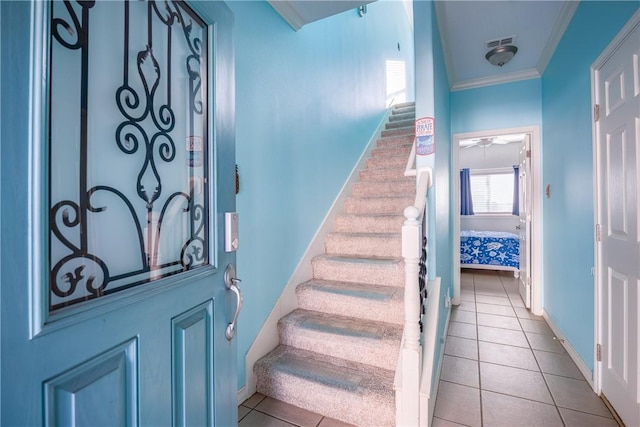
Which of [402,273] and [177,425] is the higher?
[402,273]

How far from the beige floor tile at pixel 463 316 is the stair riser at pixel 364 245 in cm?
143

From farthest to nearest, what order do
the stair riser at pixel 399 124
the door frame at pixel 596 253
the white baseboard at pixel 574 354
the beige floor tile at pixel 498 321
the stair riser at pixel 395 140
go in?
the stair riser at pixel 399 124 → the stair riser at pixel 395 140 → the beige floor tile at pixel 498 321 → the white baseboard at pixel 574 354 → the door frame at pixel 596 253

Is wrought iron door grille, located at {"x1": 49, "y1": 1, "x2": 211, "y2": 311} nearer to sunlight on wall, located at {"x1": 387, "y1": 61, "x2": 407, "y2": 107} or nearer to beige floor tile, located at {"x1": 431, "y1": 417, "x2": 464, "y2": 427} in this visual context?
beige floor tile, located at {"x1": 431, "y1": 417, "x2": 464, "y2": 427}

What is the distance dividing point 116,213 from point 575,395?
275 cm

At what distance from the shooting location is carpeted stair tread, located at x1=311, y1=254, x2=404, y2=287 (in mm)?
2164

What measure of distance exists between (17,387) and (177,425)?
0.47 metres

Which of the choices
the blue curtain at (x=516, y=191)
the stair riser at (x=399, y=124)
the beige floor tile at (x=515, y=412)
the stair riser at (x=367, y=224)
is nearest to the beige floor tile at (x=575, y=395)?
the beige floor tile at (x=515, y=412)

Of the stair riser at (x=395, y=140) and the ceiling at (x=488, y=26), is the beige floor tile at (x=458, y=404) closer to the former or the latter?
the stair riser at (x=395, y=140)

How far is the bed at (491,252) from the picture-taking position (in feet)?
16.8

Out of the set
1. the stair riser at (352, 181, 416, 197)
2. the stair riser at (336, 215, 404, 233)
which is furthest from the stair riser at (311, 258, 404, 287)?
the stair riser at (352, 181, 416, 197)

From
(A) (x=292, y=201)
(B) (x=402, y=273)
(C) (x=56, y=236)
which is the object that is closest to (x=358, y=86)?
(A) (x=292, y=201)

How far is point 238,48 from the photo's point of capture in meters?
1.70

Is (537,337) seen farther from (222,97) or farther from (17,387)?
(17,387)

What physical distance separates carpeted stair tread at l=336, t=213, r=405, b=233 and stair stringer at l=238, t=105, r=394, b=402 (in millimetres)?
89
